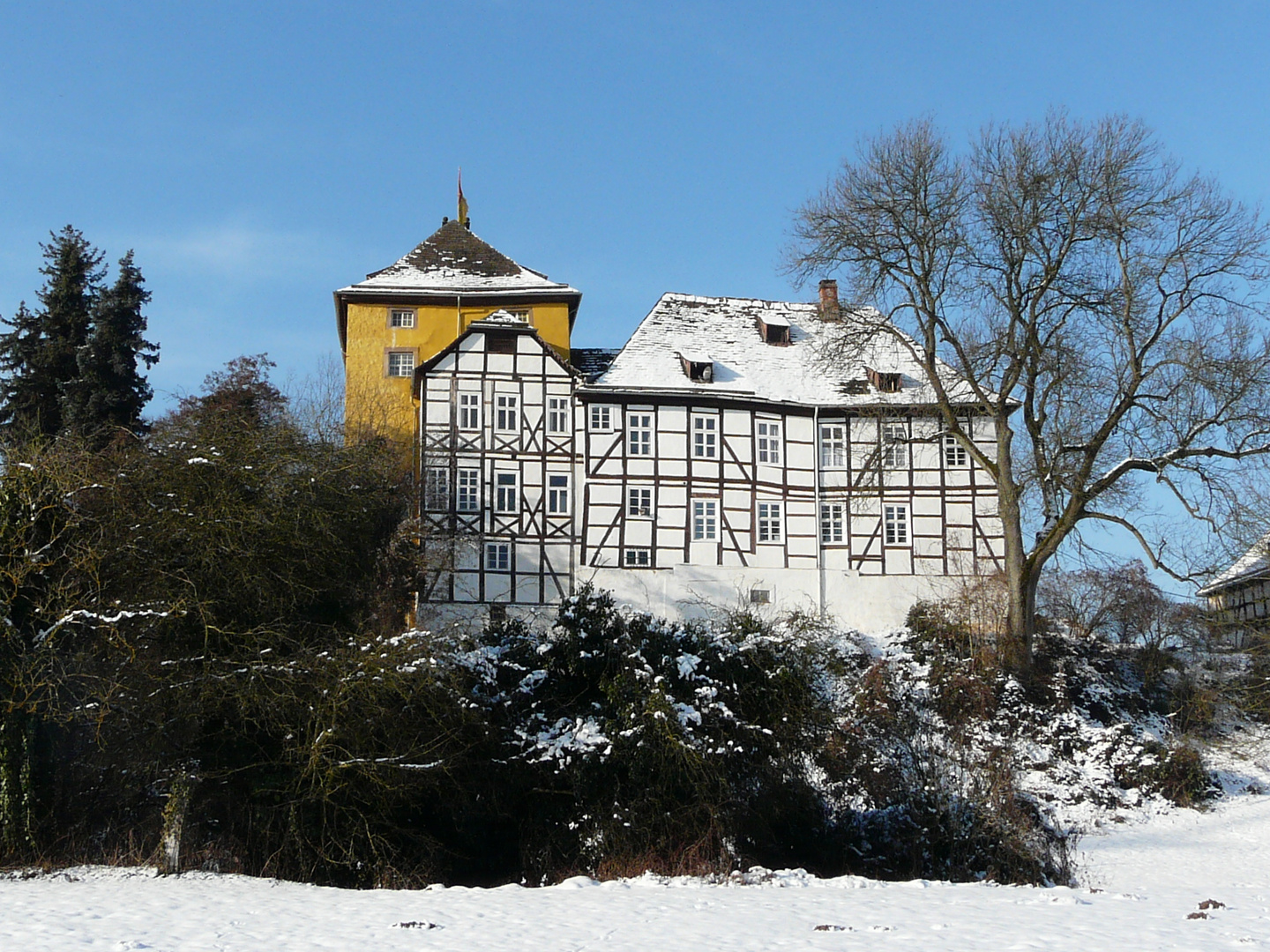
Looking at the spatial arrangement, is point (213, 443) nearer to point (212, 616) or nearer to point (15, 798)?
point (212, 616)

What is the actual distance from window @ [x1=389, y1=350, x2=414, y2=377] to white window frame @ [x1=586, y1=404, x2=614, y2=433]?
5.49m

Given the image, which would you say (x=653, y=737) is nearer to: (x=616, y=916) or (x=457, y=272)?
(x=616, y=916)

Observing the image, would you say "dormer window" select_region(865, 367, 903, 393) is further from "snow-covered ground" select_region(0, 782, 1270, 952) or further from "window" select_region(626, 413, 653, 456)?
"snow-covered ground" select_region(0, 782, 1270, 952)

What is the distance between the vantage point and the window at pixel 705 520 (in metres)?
31.0

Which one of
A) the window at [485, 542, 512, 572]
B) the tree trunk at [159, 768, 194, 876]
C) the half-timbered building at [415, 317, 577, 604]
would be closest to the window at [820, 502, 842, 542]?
the half-timbered building at [415, 317, 577, 604]

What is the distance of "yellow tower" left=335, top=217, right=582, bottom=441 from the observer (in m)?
33.4

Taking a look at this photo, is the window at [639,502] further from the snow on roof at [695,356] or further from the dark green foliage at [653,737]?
the dark green foliage at [653,737]

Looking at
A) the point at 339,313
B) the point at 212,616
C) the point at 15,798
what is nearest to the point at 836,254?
the point at 339,313

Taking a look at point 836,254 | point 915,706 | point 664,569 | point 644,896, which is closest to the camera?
point 644,896

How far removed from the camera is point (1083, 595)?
31234 mm

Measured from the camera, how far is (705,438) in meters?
31.6

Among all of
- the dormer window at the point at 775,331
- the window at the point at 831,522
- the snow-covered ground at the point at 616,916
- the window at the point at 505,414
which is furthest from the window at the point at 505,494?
the snow-covered ground at the point at 616,916

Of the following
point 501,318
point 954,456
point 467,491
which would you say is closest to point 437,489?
point 467,491

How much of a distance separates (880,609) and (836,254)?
27.8 ft
